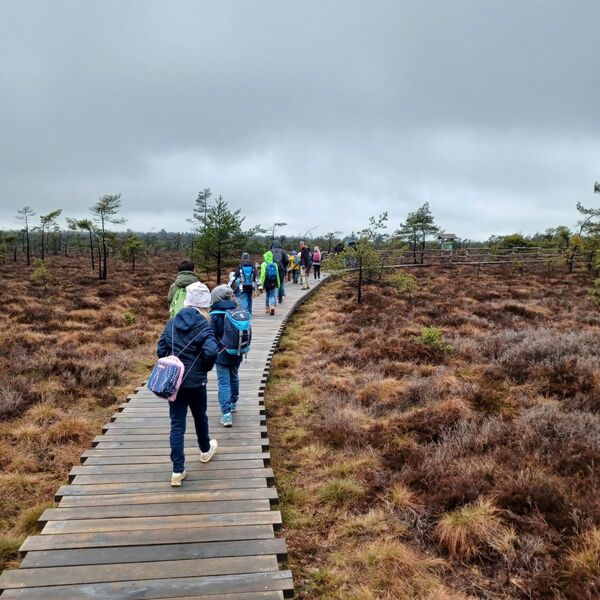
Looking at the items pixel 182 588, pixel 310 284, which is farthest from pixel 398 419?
pixel 310 284

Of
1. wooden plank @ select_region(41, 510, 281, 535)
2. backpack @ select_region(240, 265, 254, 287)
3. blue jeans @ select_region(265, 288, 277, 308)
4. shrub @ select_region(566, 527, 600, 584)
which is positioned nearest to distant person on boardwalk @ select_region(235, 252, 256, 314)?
backpack @ select_region(240, 265, 254, 287)

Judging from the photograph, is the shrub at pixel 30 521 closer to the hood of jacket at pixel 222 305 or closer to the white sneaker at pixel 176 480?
the white sneaker at pixel 176 480

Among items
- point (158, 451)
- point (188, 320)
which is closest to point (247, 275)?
point (158, 451)

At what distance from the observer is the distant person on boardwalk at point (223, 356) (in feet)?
18.7

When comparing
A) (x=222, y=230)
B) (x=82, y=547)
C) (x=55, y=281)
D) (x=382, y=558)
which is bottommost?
(x=382, y=558)

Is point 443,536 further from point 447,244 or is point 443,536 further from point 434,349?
point 447,244

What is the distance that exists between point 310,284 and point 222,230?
5384 mm

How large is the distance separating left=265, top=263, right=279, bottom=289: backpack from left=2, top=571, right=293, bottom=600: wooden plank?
10.5m

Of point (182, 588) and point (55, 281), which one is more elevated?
point (55, 281)

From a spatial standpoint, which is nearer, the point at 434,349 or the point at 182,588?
the point at 182,588

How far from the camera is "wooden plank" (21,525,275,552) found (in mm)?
3432

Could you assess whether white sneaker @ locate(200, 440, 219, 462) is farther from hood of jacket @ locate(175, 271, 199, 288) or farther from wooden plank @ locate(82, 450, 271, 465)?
hood of jacket @ locate(175, 271, 199, 288)

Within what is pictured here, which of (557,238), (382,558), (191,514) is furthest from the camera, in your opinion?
(557,238)

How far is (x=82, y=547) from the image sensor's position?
3.41m
